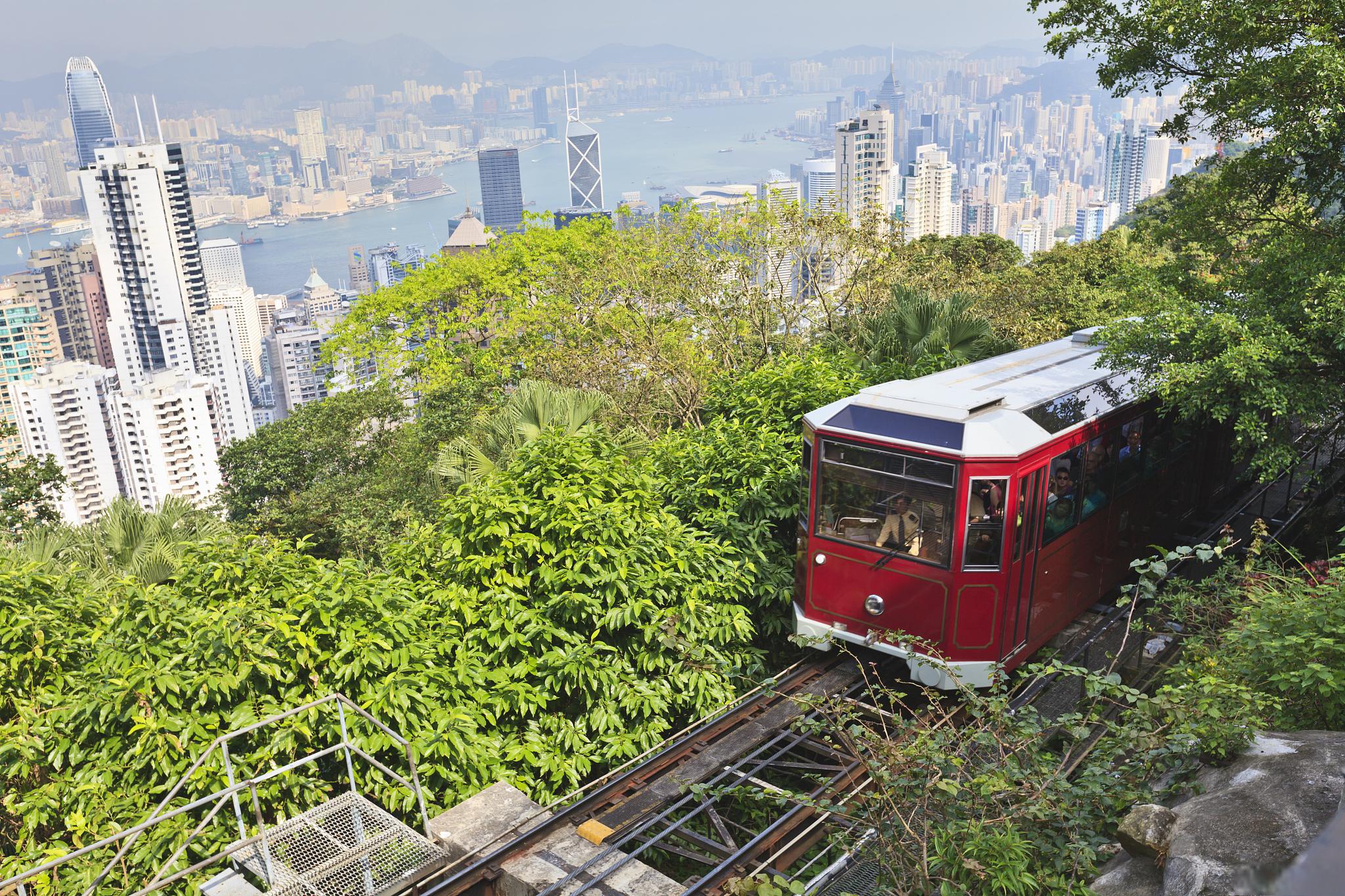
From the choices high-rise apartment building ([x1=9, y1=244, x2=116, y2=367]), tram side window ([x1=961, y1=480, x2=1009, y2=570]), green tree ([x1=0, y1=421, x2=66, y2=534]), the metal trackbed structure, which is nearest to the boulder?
→ the metal trackbed structure

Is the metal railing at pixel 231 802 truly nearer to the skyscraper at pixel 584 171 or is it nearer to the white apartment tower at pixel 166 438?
the white apartment tower at pixel 166 438

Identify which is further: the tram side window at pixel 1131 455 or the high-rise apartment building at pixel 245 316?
the high-rise apartment building at pixel 245 316

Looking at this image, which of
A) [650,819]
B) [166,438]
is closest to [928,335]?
[650,819]

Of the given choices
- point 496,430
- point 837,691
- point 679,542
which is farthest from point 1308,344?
point 496,430

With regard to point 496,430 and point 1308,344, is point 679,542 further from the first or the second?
point 1308,344

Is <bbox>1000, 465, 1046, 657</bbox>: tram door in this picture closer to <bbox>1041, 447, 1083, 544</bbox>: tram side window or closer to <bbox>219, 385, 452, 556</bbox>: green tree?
<bbox>1041, 447, 1083, 544</bbox>: tram side window

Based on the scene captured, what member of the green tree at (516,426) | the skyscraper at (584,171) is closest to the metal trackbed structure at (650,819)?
the green tree at (516,426)

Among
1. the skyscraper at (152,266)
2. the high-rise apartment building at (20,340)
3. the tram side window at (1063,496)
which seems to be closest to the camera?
the tram side window at (1063,496)
